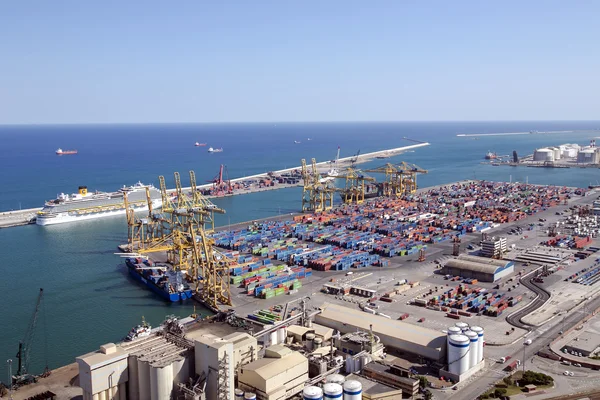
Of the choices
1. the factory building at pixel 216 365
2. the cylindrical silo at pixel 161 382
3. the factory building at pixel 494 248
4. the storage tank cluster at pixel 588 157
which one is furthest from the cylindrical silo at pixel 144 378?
the storage tank cluster at pixel 588 157

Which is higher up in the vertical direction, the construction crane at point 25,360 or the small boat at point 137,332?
the small boat at point 137,332

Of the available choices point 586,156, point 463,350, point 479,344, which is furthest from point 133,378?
point 586,156

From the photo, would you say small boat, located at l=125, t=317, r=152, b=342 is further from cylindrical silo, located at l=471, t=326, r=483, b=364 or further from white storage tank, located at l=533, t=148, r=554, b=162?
white storage tank, located at l=533, t=148, r=554, b=162

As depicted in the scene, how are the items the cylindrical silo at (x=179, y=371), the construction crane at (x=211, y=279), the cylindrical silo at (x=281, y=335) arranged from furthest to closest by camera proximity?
the construction crane at (x=211, y=279)
the cylindrical silo at (x=281, y=335)
the cylindrical silo at (x=179, y=371)

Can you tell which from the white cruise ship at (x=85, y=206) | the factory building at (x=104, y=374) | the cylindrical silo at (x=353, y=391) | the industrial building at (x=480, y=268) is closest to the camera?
the factory building at (x=104, y=374)

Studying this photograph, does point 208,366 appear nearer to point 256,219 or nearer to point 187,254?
point 187,254

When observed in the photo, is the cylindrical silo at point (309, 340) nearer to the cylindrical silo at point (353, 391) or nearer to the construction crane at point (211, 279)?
the cylindrical silo at point (353, 391)

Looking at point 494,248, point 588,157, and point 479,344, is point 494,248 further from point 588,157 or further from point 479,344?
point 588,157
